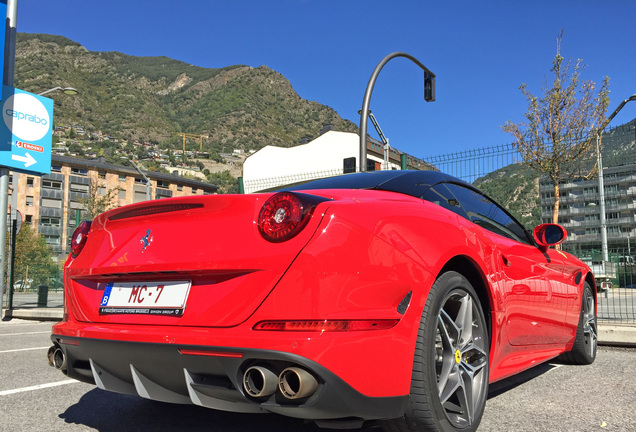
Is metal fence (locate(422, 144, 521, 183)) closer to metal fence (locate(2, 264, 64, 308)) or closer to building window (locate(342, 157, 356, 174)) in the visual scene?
building window (locate(342, 157, 356, 174))

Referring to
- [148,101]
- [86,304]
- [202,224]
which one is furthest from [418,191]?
[148,101]

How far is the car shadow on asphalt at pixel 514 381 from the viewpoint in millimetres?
3448

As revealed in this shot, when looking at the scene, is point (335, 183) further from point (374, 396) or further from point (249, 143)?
point (249, 143)

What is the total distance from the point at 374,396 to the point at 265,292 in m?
0.54

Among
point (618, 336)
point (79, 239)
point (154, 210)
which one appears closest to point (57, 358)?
point (79, 239)

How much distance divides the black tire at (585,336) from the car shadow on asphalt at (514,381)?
0.60 ft

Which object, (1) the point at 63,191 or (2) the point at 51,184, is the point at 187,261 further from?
(1) the point at 63,191

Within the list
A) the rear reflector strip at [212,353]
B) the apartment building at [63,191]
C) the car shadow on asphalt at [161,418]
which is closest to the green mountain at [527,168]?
the car shadow on asphalt at [161,418]

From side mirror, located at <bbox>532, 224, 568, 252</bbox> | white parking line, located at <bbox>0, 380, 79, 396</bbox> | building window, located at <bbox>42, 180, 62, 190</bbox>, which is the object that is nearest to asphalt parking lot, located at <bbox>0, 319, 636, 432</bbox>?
white parking line, located at <bbox>0, 380, 79, 396</bbox>

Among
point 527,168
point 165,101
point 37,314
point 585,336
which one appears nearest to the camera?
point 585,336

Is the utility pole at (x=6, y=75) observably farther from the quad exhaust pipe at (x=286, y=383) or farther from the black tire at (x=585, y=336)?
the quad exhaust pipe at (x=286, y=383)

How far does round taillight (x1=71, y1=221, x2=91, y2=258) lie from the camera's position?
2.69 meters

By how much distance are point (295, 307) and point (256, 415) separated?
1176 mm

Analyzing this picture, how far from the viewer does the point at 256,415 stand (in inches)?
109
